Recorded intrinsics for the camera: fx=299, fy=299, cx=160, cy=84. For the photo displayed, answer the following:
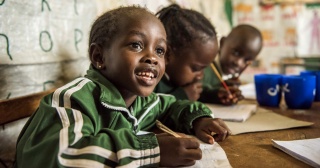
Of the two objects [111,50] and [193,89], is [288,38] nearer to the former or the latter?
[193,89]

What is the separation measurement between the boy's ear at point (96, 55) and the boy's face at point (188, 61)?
0.41 metres

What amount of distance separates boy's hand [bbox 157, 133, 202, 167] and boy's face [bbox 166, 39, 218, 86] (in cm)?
58

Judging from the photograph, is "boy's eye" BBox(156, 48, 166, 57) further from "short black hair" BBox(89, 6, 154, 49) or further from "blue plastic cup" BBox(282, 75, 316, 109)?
"blue plastic cup" BBox(282, 75, 316, 109)

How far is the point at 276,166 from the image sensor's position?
0.52 m

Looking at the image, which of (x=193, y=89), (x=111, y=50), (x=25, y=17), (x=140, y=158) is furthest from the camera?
(x=193, y=89)

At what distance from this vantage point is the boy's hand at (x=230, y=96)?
1.10 metres

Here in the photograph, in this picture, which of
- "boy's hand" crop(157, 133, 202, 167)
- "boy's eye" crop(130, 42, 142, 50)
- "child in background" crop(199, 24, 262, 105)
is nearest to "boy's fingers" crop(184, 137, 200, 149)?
"boy's hand" crop(157, 133, 202, 167)

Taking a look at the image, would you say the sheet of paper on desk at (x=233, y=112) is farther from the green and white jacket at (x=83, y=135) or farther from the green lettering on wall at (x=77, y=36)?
the green lettering on wall at (x=77, y=36)

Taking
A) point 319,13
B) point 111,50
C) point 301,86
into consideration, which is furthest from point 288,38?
point 111,50

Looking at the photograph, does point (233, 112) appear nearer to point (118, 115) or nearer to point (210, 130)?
point (210, 130)

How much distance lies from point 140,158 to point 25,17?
21.7 inches

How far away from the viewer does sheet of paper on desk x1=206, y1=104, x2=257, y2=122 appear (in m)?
0.87

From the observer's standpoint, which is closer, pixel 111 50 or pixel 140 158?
pixel 140 158

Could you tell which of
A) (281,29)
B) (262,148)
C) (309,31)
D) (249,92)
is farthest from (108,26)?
(309,31)
